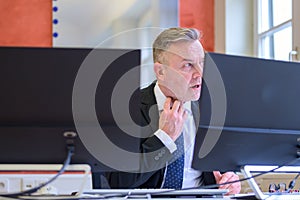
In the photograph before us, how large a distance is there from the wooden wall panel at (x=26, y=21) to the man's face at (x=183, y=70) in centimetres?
165

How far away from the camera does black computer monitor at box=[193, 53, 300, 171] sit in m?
1.19

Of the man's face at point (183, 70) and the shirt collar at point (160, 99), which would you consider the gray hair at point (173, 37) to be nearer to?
the man's face at point (183, 70)

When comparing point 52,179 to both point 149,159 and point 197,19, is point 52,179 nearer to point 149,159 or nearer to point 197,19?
point 149,159

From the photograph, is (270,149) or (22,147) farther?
(270,149)

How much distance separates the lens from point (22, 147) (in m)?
1.16

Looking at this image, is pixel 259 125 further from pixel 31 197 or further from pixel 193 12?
pixel 193 12

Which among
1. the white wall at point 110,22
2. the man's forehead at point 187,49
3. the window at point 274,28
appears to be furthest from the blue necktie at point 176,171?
the white wall at point 110,22

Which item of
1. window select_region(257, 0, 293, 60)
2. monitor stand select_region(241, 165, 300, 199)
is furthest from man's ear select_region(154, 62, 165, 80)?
window select_region(257, 0, 293, 60)

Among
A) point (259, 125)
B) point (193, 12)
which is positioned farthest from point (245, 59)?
point (193, 12)

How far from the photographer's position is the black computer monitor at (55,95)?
1.12 metres

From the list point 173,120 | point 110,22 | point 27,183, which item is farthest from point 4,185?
point 110,22

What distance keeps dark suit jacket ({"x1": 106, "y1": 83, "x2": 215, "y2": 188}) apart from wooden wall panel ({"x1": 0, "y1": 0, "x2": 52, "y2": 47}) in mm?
1615

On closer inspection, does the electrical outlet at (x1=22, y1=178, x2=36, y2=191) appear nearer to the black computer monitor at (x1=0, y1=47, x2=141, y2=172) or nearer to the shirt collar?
the black computer monitor at (x1=0, y1=47, x2=141, y2=172)

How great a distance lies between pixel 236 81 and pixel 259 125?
0.45 feet
